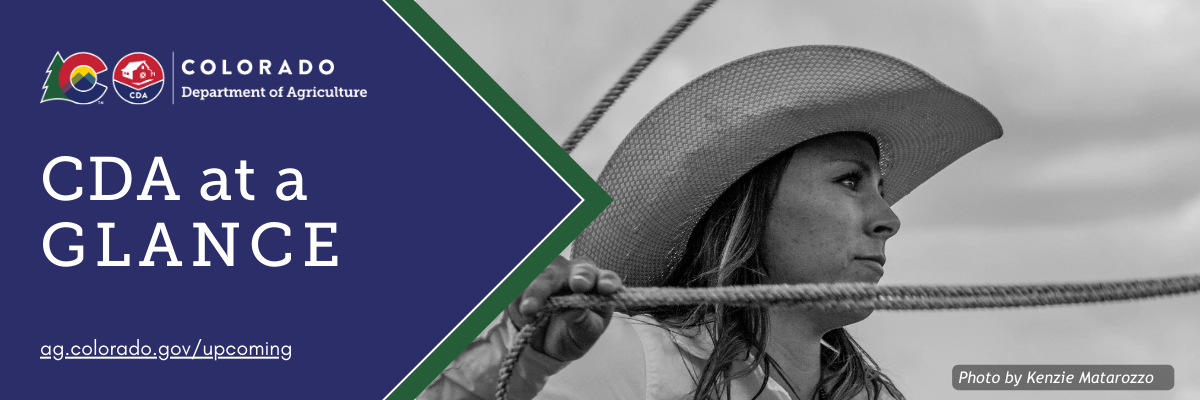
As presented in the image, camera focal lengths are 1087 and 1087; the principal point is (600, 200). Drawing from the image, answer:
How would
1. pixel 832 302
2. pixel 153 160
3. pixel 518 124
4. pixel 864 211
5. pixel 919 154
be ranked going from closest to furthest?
pixel 832 302 < pixel 518 124 < pixel 153 160 < pixel 864 211 < pixel 919 154

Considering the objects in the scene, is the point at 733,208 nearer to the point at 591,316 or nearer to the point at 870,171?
the point at 870,171

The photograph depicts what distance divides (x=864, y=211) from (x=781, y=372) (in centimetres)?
27

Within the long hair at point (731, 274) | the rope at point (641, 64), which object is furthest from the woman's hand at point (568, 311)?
the long hair at point (731, 274)

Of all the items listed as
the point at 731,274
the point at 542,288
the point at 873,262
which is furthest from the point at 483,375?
the point at 873,262

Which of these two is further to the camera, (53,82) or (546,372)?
(53,82)

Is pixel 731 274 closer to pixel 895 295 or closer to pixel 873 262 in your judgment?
pixel 873 262

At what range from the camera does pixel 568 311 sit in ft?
3.30

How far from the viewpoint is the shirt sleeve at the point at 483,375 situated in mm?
1130

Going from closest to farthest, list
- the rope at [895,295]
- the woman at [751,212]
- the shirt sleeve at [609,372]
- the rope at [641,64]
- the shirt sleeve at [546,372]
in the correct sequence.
→ the rope at [895,295] < the shirt sleeve at [546,372] < the rope at [641,64] < the shirt sleeve at [609,372] < the woman at [751,212]

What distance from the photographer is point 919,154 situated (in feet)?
5.92

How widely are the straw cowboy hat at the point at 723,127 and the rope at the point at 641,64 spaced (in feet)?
0.98

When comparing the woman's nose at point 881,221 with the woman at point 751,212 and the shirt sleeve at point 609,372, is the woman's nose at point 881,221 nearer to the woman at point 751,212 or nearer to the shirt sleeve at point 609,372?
the woman at point 751,212

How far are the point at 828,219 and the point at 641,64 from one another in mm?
424

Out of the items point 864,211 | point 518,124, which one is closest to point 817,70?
point 864,211
